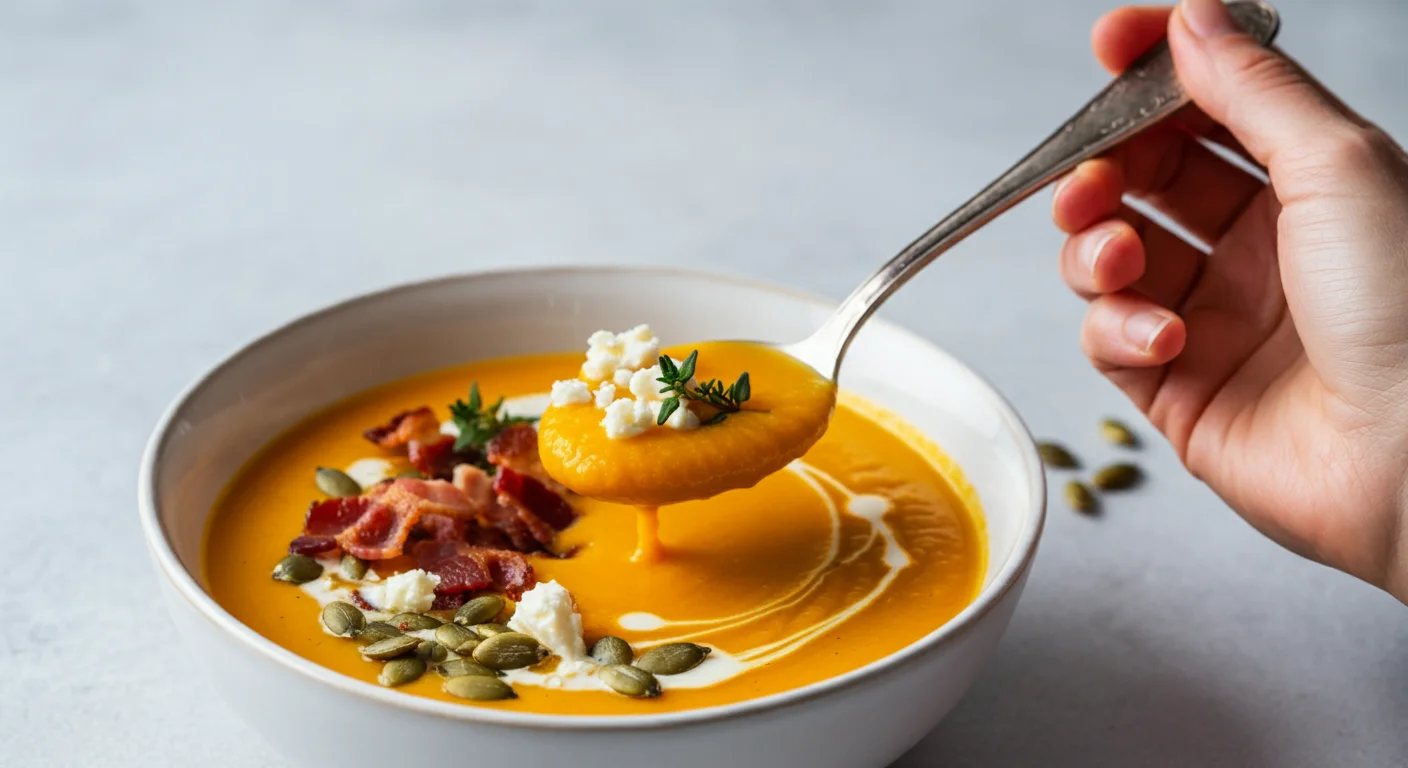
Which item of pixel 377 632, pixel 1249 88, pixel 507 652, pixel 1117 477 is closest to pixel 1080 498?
pixel 1117 477

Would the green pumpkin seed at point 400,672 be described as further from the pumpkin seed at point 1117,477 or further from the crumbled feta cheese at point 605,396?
the pumpkin seed at point 1117,477

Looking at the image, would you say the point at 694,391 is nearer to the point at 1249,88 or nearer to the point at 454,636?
the point at 454,636

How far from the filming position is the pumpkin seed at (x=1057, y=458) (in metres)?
3.80

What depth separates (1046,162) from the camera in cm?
316

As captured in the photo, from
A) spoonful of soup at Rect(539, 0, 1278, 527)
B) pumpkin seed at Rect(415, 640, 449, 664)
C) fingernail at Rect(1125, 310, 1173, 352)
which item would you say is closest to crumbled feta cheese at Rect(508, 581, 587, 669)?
pumpkin seed at Rect(415, 640, 449, 664)

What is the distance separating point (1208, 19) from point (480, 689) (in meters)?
2.02

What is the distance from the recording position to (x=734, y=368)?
2.96 meters

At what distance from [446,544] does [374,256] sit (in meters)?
2.34

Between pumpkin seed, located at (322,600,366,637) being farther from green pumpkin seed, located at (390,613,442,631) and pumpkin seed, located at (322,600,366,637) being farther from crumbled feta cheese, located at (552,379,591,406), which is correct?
crumbled feta cheese, located at (552,379,591,406)

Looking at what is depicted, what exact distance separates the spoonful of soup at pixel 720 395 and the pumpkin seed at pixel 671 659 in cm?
29

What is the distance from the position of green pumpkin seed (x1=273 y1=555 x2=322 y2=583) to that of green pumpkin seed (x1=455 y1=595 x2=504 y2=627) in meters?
0.32

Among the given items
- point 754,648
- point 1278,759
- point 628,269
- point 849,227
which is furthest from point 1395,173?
point 849,227

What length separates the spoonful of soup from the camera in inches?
103

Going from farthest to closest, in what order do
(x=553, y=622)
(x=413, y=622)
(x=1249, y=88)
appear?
1. (x=1249, y=88)
2. (x=413, y=622)
3. (x=553, y=622)
